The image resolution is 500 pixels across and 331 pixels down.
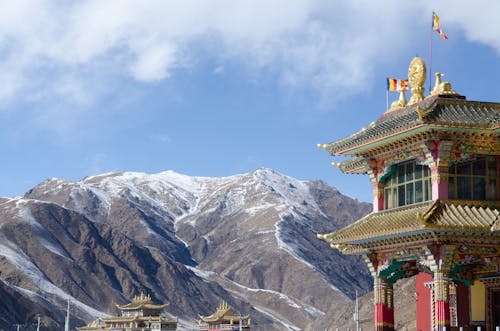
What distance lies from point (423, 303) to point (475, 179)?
663cm

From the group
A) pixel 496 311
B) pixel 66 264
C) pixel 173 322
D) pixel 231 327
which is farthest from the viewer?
pixel 66 264

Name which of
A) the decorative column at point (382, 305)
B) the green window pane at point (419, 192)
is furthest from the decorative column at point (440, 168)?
the decorative column at point (382, 305)

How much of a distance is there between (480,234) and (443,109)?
4663mm

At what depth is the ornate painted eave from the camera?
2581 centimetres

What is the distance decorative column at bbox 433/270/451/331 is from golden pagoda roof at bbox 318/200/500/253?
1428 mm

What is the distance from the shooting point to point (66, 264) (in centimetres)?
19050

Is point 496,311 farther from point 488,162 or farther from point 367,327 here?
point 367,327

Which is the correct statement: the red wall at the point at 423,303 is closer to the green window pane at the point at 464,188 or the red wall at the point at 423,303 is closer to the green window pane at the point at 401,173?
the green window pane at the point at 401,173

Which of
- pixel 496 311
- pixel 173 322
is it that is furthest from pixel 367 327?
pixel 496 311

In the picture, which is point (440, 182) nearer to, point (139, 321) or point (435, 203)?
point (435, 203)

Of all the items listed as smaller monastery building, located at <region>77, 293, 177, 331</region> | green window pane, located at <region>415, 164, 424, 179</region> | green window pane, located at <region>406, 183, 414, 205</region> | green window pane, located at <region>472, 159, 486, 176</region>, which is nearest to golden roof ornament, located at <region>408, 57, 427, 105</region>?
green window pane, located at <region>415, 164, 424, 179</region>

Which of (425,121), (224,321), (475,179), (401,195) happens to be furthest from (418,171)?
(224,321)

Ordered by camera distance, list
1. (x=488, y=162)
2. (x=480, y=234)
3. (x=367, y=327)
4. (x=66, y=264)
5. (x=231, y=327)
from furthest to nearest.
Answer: (x=66, y=264) < (x=367, y=327) < (x=231, y=327) < (x=488, y=162) < (x=480, y=234)

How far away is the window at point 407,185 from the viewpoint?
27.5 metres
